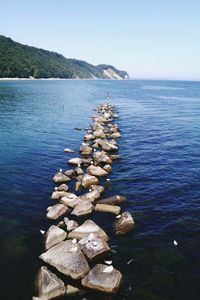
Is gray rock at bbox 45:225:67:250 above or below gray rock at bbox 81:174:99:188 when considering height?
below

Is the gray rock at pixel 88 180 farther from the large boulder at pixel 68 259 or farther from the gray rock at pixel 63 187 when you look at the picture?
the large boulder at pixel 68 259

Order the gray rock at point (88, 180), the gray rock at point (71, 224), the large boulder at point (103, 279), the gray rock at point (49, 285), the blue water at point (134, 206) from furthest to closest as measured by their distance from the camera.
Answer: the gray rock at point (88, 180) < the gray rock at point (71, 224) < the blue water at point (134, 206) < the large boulder at point (103, 279) < the gray rock at point (49, 285)

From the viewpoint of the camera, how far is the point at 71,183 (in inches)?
1067

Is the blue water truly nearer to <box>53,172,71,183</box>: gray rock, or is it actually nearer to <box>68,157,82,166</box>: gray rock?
<box>53,172,71,183</box>: gray rock

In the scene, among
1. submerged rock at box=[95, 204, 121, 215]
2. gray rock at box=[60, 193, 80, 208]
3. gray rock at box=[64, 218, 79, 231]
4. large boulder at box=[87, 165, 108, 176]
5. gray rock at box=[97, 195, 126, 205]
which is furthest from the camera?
large boulder at box=[87, 165, 108, 176]

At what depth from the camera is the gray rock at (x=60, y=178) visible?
88.1 ft

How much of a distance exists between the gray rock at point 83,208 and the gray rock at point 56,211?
2.31ft

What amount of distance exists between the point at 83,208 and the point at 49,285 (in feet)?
25.2

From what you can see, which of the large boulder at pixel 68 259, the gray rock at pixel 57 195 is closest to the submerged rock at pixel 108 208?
the gray rock at pixel 57 195

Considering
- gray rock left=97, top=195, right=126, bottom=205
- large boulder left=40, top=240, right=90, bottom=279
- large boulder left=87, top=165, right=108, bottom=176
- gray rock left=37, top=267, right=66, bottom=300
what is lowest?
gray rock left=37, top=267, right=66, bottom=300

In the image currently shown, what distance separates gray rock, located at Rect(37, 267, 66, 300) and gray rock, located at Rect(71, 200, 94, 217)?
6613 mm

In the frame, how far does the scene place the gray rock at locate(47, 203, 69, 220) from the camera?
21.0 m

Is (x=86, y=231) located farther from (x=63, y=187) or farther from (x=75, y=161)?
(x=75, y=161)

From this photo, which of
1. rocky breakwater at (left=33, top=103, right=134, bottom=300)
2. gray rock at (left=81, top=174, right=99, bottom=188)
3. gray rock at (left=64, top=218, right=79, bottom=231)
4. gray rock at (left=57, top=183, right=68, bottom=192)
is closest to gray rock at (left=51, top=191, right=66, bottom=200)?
rocky breakwater at (left=33, top=103, right=134, bottom=300)
